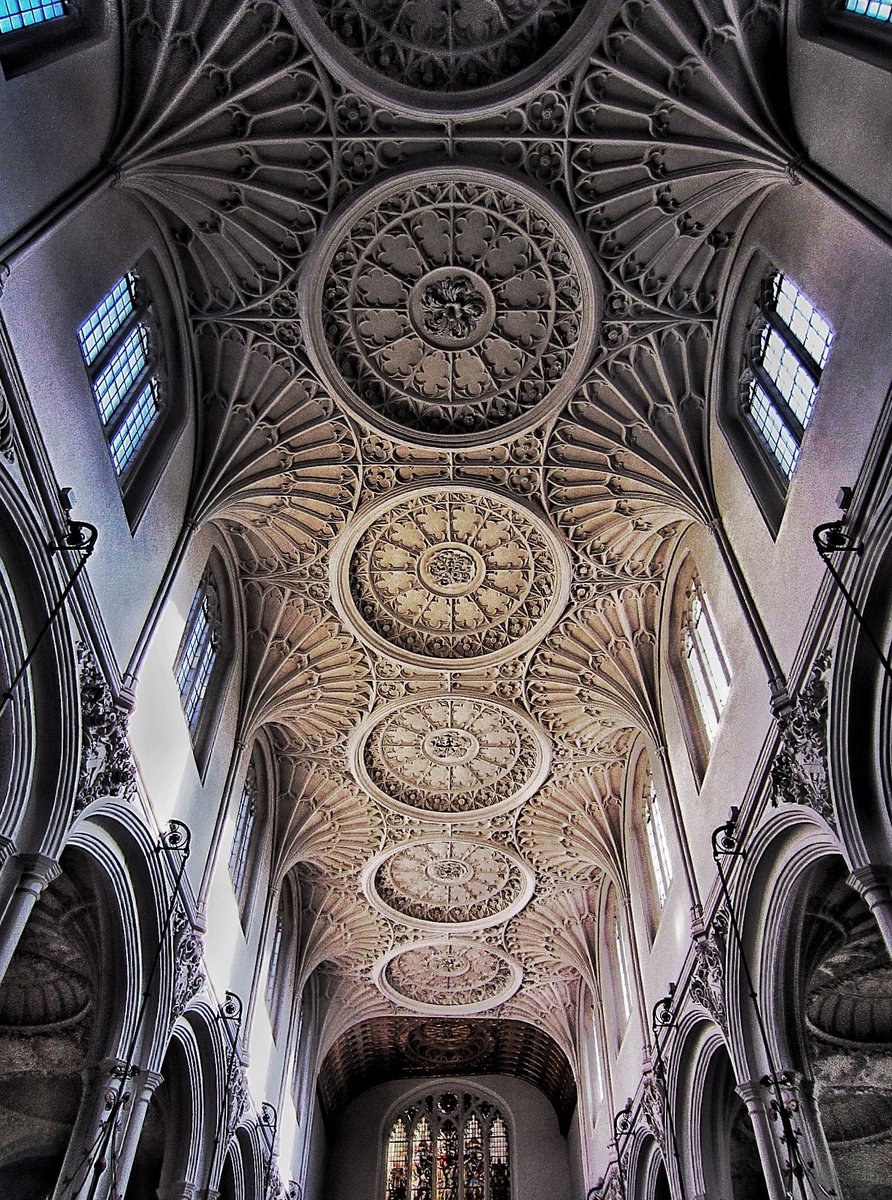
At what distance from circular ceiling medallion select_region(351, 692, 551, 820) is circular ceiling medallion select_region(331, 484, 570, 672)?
1439mm

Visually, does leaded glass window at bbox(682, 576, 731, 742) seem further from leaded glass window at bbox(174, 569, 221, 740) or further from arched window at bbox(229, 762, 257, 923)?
arched window at bbox(229, 762, 257, 923)

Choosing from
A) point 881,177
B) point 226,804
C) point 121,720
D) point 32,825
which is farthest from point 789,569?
point 226,804

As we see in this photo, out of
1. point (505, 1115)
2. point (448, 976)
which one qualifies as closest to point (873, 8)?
point (448, 976)

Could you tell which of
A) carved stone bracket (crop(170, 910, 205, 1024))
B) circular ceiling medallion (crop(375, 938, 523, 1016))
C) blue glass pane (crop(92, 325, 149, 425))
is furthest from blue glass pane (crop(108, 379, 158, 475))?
circular ceiling medallion (crop(375, 938, 523, 1016))

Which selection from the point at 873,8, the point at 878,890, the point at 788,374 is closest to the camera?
the point at 878,890

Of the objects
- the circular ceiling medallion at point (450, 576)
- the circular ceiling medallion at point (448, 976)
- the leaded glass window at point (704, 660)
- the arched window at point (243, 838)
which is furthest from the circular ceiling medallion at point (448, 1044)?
the leaded glass window at point (704, 660)

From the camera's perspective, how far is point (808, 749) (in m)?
11.5

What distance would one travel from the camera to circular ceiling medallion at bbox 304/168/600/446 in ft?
50.0

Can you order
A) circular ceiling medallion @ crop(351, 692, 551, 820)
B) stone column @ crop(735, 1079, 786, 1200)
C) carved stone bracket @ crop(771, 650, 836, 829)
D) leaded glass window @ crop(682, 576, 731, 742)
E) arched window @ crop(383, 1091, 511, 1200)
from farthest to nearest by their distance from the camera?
arched window @ crop(383, 1091, 511, 1200) → circular ceiling medallion @ crop(351, 692, 551, 820) → leaded glass window @ crop(682, 576, 731, 742) → stone column @ crop(735, 1079, 786, 1200) → carved stone bracket @ crop(771, 650, 836, 829)

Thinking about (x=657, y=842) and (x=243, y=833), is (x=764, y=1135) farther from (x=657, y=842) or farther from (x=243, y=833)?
(x=243, y=833)

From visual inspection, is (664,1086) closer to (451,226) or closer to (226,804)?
(226,804)

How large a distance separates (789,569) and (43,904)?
10.8m

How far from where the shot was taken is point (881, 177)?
10.4 m

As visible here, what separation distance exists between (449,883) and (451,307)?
15.1 meters
